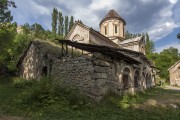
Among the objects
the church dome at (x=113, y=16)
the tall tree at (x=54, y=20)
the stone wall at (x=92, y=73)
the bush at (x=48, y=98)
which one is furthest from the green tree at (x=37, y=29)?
the bush at (x=48, y=98)

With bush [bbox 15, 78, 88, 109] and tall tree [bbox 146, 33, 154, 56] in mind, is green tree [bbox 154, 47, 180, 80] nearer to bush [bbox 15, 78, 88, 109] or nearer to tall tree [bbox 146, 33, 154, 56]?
tall tree [bbox 146, 33, 154, 56]

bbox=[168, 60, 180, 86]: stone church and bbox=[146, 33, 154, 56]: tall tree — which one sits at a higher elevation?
bbox=[146, 33, 154, 56]: tall tree

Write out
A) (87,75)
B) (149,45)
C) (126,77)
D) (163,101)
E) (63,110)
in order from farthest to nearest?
(149,45)
(126,77)
(163,101)
(87,75)
(63,110)

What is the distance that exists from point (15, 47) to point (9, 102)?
16.8m

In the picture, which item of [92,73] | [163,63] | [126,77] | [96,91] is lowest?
[96,91]

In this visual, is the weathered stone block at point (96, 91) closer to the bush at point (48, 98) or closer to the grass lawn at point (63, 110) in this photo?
the grass lawn at point (63, 110)

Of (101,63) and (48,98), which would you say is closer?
(48,98)

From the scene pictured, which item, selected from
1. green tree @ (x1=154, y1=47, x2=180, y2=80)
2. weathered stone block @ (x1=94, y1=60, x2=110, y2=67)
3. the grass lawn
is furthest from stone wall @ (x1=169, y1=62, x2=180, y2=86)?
the grass lawn

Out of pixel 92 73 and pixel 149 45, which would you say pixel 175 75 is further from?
pixel 92 73

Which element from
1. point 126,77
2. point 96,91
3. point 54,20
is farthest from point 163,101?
point 54,20

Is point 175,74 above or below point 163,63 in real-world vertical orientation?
below

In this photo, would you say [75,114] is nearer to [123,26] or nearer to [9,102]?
[9,102]

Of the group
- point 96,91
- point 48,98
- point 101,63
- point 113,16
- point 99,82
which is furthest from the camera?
point 113,16

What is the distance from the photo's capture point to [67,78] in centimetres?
1362
